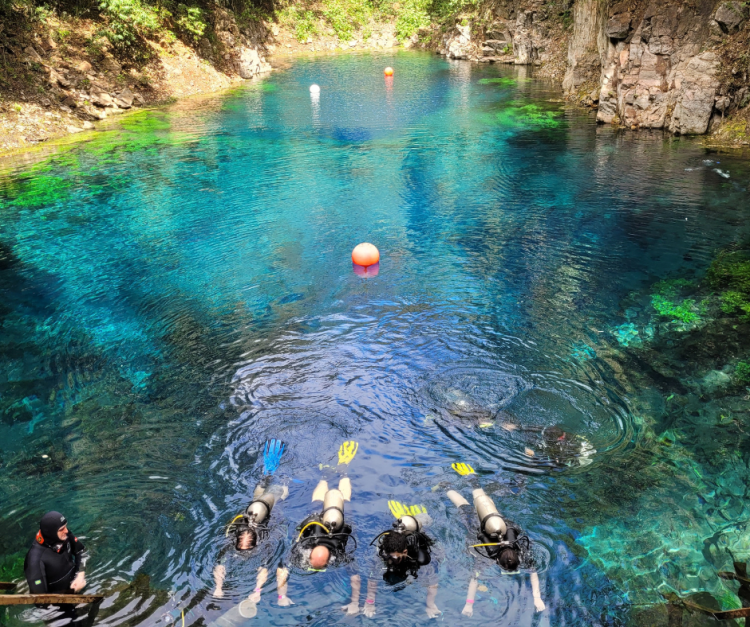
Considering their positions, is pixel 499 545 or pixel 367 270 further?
pixel 367 270

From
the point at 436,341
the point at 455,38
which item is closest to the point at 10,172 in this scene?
the point at 436,341

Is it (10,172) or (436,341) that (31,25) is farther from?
(436,341)

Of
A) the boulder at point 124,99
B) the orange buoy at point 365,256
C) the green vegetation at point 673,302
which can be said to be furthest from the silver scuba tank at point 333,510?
the boulder at point 124,99

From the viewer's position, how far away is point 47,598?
5852 mm

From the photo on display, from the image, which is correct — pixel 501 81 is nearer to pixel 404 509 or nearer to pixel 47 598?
pixel 404 509

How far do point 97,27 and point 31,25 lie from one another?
182 inches

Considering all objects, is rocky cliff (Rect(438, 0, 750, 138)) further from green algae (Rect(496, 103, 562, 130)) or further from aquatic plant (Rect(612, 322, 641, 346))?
aquatic plant (Rect(612, 322, 641, 346))

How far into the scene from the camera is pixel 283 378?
1037 cm

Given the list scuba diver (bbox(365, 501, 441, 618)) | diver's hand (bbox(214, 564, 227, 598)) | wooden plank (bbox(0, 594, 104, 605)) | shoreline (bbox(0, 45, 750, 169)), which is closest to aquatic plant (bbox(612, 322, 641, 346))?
scuba diver (bbox(365, 501, 441, 618))

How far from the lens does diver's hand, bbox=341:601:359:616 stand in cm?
665

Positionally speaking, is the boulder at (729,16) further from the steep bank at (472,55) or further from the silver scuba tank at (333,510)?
the silver scuba tank at (333,510)

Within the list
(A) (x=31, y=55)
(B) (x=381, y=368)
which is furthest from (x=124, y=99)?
(B) (x=381, y=368)

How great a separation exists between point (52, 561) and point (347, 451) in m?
4.10

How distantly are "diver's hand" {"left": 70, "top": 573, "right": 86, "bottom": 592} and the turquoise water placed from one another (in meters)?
0.13
